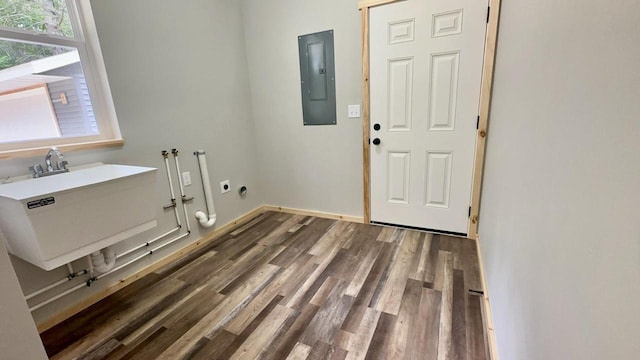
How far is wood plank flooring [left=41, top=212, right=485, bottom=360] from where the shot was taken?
55.1 inches

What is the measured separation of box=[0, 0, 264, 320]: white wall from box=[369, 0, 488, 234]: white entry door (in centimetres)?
139

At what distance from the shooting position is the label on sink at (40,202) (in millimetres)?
1141

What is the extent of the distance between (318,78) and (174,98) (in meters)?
1.26

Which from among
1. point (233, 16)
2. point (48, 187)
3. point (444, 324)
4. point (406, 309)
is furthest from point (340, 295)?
point (233, 16)

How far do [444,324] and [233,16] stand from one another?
308 centimetres

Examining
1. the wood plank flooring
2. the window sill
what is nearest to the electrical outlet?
the wood plank flooring

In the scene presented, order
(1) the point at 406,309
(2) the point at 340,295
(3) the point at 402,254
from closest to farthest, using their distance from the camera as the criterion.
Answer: (1) the point at 406,309, (2) the point at 340,295, (3) the point at 402,254

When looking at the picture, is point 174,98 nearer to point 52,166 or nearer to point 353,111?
point 52,166

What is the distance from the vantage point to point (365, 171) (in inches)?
104

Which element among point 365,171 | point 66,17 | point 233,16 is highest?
point 233,16

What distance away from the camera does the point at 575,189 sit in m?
0.61

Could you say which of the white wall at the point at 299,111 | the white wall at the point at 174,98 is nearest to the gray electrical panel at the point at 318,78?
the white wall at the point at 299,111

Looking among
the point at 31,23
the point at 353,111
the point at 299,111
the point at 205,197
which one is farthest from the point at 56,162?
the point at 353,111

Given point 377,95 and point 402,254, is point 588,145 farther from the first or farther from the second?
point 377,95
